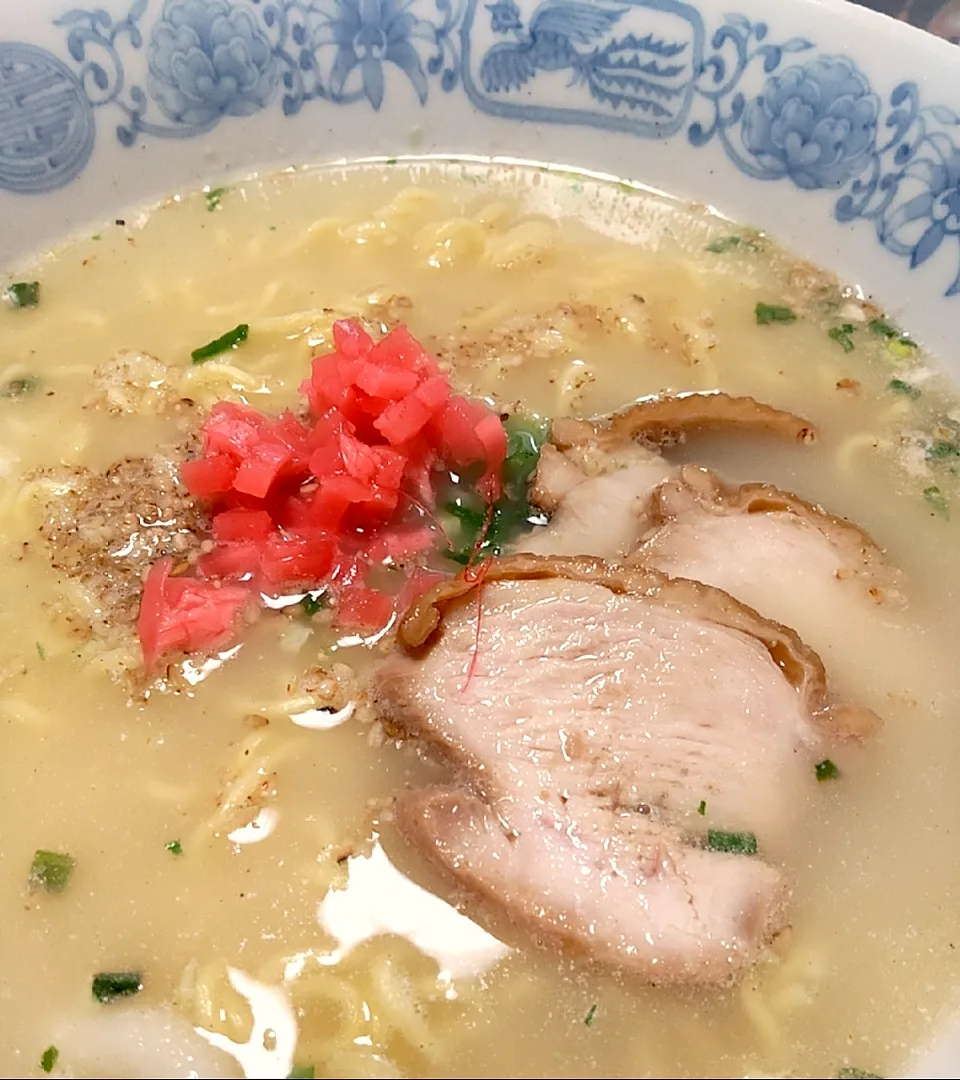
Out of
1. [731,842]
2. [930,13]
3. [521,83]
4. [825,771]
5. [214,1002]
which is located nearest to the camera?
[214,1002]

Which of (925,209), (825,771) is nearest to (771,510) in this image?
(825,771)

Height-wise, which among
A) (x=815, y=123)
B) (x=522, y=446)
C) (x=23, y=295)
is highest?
(x=815, y=123)

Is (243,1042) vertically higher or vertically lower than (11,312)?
lower

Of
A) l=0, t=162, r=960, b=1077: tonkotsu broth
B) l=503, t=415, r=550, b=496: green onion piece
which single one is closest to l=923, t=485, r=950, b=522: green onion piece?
l=0, t=162, r=960, b=1077: tonkotsu broth

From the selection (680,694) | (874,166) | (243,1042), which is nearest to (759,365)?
(874,166)

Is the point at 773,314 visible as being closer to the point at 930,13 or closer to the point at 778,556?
the point at 778,556

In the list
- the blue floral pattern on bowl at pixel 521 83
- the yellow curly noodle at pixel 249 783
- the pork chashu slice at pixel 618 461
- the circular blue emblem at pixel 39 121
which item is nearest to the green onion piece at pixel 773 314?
the blue floral pattern on bowl at pixel 521 83

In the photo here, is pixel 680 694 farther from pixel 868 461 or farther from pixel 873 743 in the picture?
pixel 868 461

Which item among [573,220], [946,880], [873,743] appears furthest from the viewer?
[573,220]
